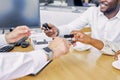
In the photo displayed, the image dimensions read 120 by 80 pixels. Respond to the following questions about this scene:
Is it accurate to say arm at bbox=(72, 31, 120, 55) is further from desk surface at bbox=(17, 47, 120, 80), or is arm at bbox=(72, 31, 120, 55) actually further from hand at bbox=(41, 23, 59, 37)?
hand at bbox=(41, 23, 59, 37)

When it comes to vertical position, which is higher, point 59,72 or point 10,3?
point 10,3

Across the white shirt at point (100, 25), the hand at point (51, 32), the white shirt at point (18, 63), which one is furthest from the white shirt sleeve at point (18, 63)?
the white shirt at point (100, 25)

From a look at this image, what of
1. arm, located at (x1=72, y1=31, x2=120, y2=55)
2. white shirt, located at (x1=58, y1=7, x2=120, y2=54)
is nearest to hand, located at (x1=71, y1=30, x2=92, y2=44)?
arm, located at (x1=72, y1=31, x2=120, y2=55)

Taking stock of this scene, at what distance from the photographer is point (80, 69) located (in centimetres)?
128

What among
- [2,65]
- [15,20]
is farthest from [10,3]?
[2,65]

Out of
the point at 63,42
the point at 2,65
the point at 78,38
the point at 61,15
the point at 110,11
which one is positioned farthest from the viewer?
the point at 61,15

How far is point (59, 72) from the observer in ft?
4.04

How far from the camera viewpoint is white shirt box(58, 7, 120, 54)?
1987mm

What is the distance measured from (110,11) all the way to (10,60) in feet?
4.25

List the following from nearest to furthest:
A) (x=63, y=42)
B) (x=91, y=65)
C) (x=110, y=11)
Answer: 1. (x=63, y=42)
2. (x=91, y=65)
3. (x=110, y=11)

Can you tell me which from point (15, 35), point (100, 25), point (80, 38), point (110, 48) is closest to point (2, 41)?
point (15, 35)

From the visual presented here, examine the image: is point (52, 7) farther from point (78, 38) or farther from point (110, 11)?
point (78, 38)

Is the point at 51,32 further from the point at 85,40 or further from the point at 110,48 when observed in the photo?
the point at 110,48

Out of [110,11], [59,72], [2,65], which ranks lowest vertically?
[59,72]
